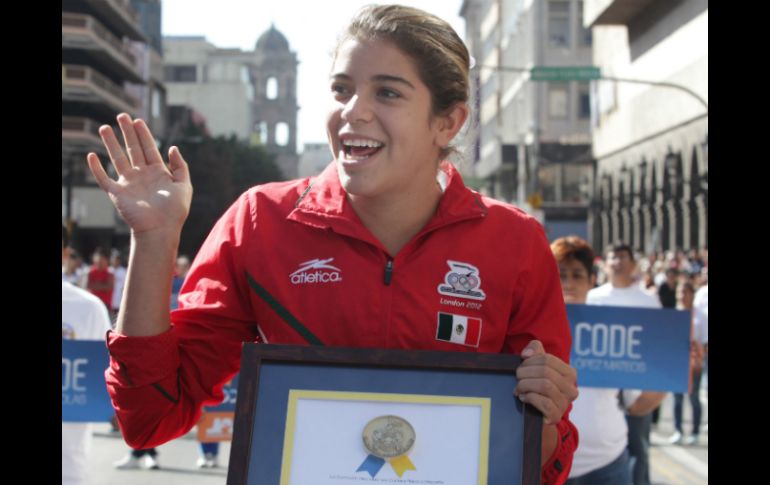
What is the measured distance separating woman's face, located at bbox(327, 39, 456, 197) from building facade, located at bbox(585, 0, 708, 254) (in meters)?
33.3

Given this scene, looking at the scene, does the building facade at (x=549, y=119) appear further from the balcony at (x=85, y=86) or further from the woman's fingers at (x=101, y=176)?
the woman's fingers at (x=101, y=176)

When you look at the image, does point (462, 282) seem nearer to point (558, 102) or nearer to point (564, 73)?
point (564, 73)

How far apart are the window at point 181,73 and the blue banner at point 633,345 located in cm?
12184

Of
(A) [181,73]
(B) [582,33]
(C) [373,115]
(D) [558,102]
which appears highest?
(A) [181,73]

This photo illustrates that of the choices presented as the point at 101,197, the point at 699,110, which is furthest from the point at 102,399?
the point at 101,197

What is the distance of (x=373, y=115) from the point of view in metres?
3.23

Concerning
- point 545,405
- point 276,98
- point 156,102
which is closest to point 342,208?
point 545,405

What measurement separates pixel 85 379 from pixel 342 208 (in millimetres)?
5260

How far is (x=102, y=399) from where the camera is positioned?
26.3 ft

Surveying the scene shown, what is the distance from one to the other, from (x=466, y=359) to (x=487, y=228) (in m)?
0.47

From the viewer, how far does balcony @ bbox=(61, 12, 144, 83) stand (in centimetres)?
6197

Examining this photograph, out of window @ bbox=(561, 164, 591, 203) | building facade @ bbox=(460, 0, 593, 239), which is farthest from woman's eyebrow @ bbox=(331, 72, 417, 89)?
window @ bbox=(561, 164, 591, 203)

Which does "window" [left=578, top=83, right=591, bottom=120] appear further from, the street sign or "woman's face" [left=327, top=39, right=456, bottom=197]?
"woman's face" [left=327, top=39, right=456, bottom=197]

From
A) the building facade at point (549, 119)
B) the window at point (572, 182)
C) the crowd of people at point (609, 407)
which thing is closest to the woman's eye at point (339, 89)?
the crowd of people at point (609, 407)
